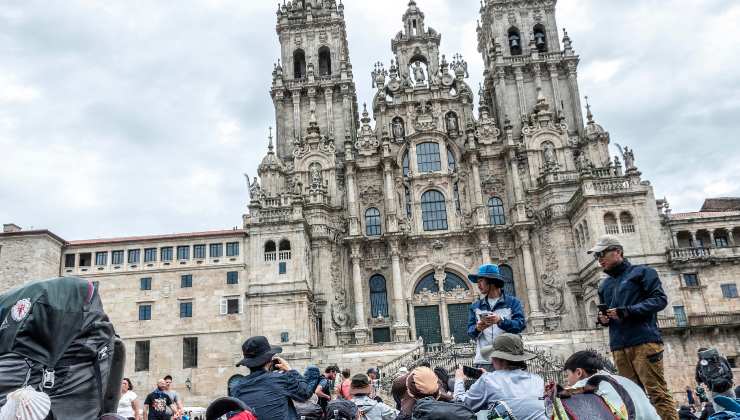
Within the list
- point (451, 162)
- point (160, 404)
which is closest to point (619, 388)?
point (160, 404)

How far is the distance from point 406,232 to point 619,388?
37744mm

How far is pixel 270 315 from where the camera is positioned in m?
36.4

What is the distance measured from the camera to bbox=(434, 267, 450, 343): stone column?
134 ft

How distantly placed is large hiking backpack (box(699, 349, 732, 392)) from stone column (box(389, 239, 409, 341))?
30.4 m

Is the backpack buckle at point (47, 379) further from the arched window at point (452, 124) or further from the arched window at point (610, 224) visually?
the arched window at point (452, 124)

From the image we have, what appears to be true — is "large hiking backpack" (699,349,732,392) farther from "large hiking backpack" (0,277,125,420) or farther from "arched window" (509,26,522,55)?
"arched window" (509,26,522,55)

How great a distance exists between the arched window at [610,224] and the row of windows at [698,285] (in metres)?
4.64

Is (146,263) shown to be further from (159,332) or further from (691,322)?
(691,322)

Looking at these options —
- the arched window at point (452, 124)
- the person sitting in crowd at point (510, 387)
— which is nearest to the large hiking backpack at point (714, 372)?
the person sitting in crowd at point (510, 387)

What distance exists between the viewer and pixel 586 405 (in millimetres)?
5266

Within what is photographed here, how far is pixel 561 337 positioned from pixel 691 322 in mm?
7430

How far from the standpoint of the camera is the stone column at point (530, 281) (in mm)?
39344

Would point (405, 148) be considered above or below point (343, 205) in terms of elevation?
above

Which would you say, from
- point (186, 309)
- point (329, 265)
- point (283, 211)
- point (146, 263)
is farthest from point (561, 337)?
point (146, 263)
